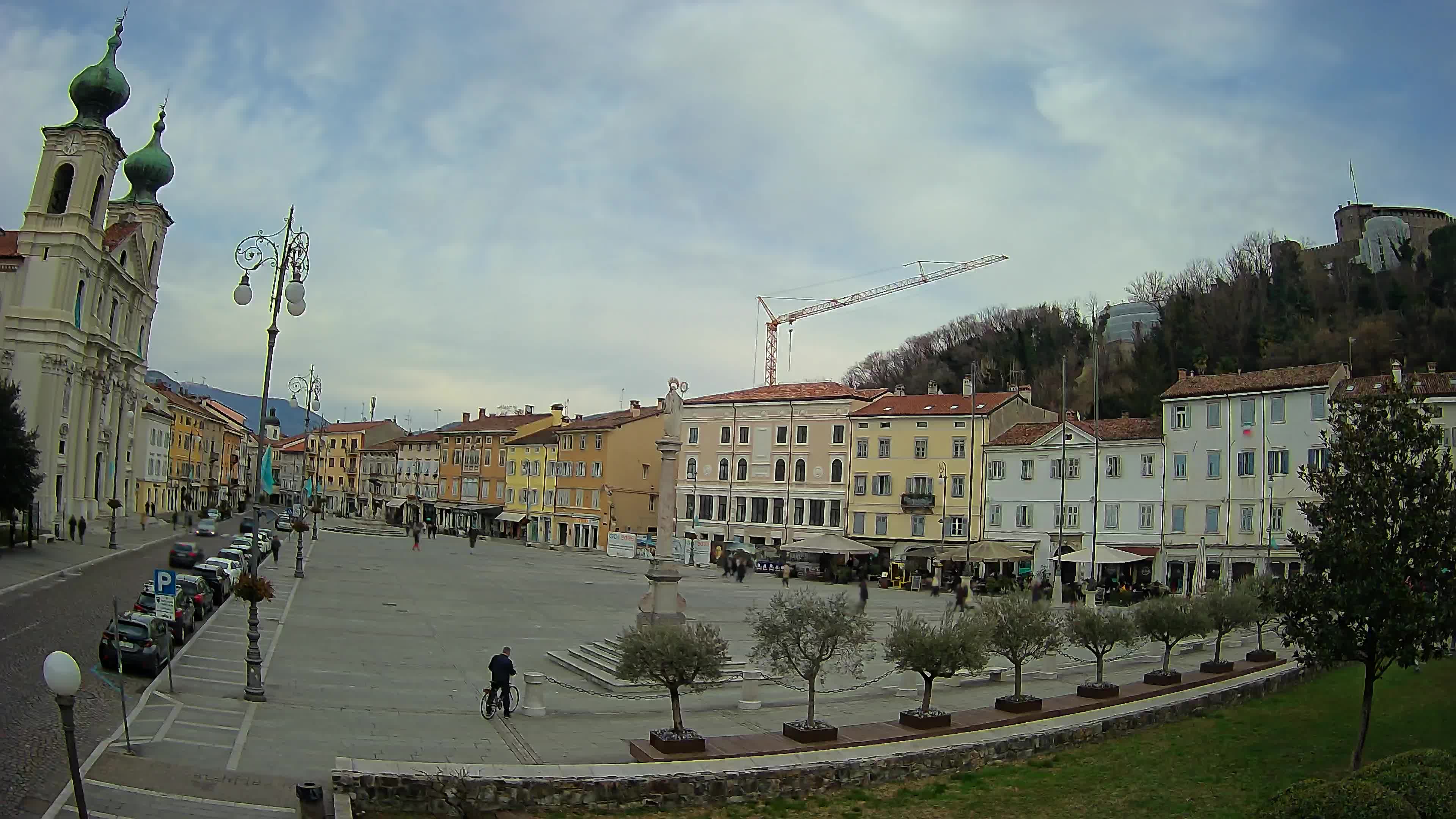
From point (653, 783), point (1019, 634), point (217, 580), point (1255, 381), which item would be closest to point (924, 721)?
point (1019, 634)

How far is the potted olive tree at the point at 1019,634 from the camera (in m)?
20.3

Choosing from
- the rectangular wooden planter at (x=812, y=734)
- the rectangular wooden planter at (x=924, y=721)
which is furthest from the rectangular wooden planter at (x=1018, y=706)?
the rectangular wooden planter at (x=812, y=734)

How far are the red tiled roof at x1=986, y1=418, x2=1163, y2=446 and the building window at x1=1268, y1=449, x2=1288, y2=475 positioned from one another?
5858 millimetres

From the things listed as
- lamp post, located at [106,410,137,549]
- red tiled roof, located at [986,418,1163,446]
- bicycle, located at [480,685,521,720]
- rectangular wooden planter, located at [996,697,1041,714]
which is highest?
red tiled roof, located at [986,418,1163,446]

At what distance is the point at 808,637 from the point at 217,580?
81.5 ft

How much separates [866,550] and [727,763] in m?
44.1

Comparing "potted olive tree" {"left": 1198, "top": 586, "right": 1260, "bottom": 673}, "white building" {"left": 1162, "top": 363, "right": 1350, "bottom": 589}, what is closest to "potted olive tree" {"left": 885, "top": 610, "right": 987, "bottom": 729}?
"potted olive tree" {"left": 1198, "top": 586, "right": 1260, "bottom": 673}

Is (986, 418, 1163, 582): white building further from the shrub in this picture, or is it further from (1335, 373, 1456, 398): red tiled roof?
the shrub

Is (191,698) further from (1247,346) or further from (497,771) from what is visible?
(1247,346)

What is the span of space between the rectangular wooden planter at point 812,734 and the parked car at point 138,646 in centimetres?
1271

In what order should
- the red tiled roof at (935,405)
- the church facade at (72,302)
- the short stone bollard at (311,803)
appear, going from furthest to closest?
the red tiled roof at (935,405), the church facade at (72,302), the short stone bollard at (311,803)

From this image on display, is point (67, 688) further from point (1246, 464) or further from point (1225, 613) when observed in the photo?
point (1246, 464)

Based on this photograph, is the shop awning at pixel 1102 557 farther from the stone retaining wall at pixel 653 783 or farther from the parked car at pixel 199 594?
the parked car at pixel 199 594

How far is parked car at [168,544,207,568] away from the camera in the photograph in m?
Answer: 40.2
